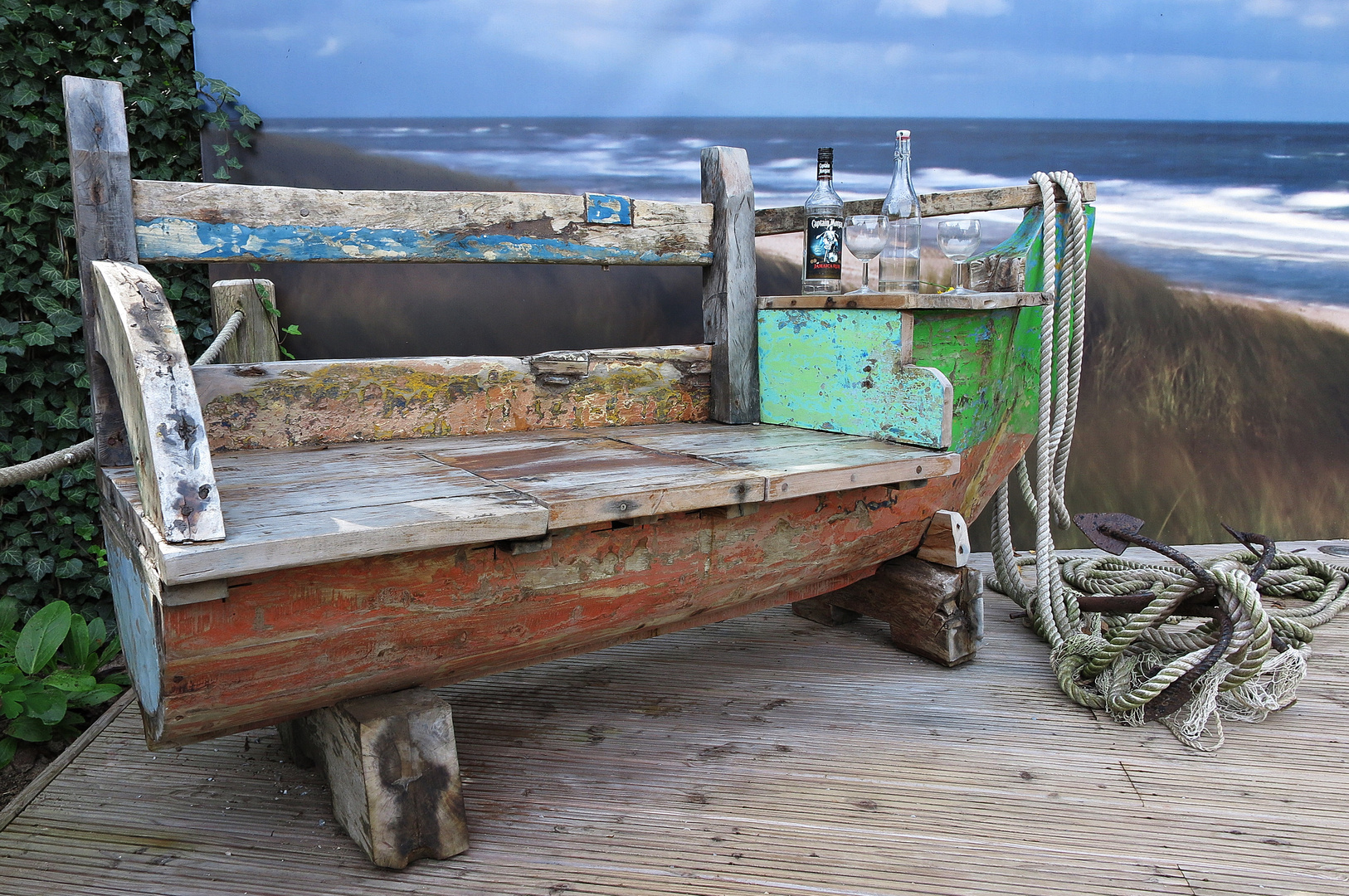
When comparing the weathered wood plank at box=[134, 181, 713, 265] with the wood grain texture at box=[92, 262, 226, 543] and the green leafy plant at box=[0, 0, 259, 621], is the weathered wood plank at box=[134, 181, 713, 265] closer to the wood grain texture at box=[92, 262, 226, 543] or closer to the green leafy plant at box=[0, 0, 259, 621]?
the wood grain texture at box=[92, 262, 226, 543]

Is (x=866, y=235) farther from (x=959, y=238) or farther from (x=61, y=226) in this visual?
(x=61, y=226)

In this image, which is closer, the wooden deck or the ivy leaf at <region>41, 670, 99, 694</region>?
the wooden deck

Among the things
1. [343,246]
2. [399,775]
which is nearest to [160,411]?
[399,775]

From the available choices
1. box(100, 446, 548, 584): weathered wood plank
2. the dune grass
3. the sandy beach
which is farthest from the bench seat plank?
the dune grass

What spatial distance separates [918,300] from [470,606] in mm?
1163

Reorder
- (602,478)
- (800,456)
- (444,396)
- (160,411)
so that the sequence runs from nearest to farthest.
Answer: (160,411) → (602,478) → (800,456) → (444,396)

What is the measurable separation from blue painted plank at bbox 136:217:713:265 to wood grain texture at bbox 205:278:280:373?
30.0 inches

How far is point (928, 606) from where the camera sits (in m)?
2.29

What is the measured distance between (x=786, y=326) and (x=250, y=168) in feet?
5.73

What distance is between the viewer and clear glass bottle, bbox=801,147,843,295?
2.34 meters

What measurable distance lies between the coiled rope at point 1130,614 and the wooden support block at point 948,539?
0.33 meters

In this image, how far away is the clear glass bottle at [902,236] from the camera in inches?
92.1

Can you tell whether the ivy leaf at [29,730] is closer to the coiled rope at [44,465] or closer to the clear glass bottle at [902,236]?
the coiled rope at [44,465]

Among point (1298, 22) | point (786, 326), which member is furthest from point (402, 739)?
point (1298, 22)
